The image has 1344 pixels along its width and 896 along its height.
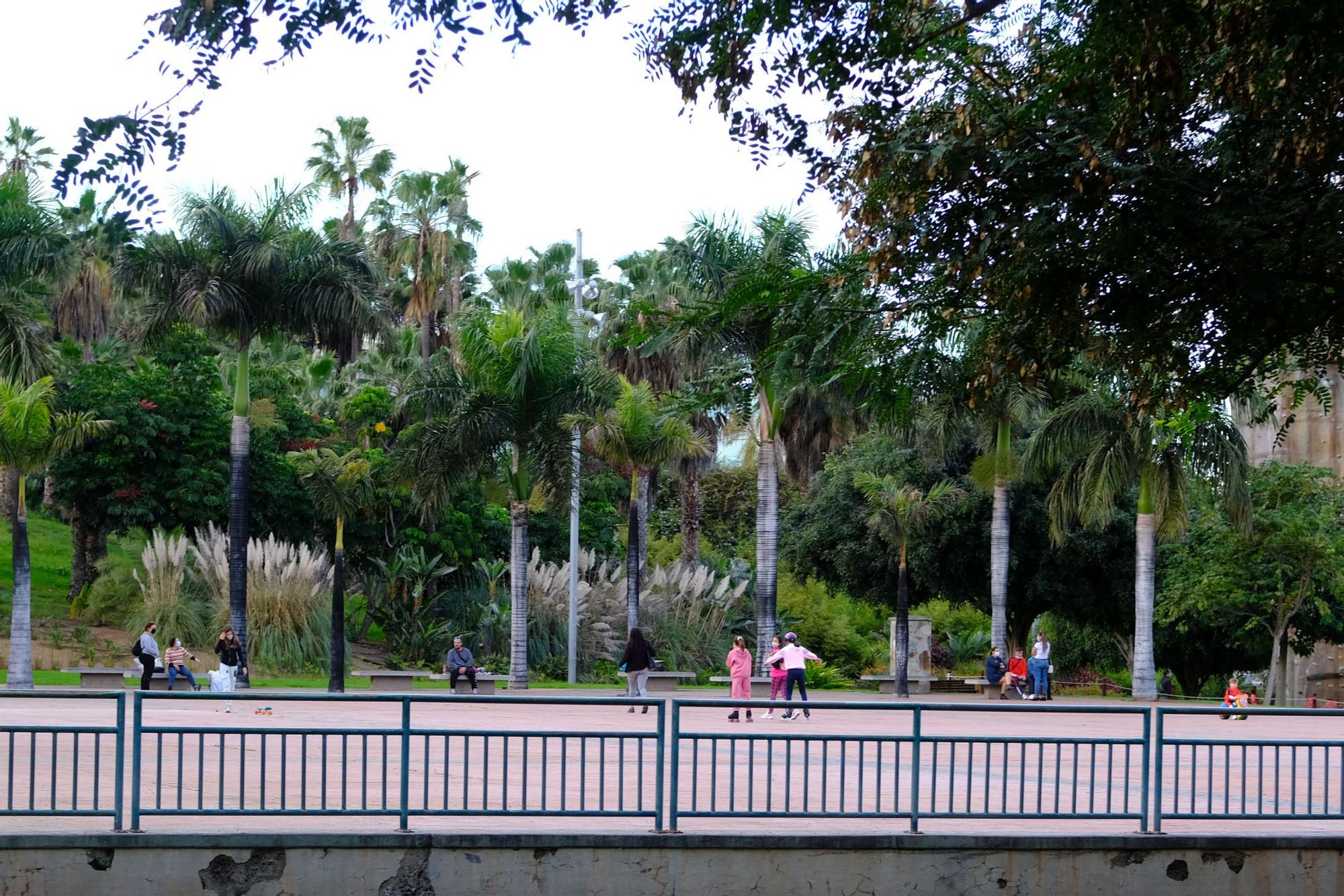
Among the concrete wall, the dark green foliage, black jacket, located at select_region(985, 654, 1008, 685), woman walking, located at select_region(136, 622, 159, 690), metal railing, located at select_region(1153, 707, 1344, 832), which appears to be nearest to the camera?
the concrete wall

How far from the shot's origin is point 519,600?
35.2m

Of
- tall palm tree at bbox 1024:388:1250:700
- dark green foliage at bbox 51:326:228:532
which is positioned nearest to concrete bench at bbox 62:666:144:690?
dark green foliage at bbox 51:326:228:532

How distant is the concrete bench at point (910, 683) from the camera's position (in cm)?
3894

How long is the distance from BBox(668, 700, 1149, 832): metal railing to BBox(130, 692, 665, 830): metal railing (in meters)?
0.37

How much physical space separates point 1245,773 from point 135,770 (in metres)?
7.69

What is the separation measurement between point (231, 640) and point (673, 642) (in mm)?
16947

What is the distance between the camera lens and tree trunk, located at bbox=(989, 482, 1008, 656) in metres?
38.4

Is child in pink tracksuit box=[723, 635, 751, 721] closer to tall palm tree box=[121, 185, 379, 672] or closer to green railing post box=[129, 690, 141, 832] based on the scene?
tall palm tree box=[121, 185, 379, 672]

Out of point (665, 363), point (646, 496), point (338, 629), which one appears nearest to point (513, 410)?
point (338, 629)

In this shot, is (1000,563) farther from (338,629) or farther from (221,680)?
(221,680)

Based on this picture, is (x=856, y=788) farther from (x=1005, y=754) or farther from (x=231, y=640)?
(x=231, y=640)

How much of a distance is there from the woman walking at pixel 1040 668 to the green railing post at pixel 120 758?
28.6 meters

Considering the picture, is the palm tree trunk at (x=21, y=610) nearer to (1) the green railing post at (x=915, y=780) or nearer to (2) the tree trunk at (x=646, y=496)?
(2) the tree trunk at (x=646, y=496)

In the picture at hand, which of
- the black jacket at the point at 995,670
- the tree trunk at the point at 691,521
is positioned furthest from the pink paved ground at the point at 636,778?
the tree trunk at the point at 691,521
